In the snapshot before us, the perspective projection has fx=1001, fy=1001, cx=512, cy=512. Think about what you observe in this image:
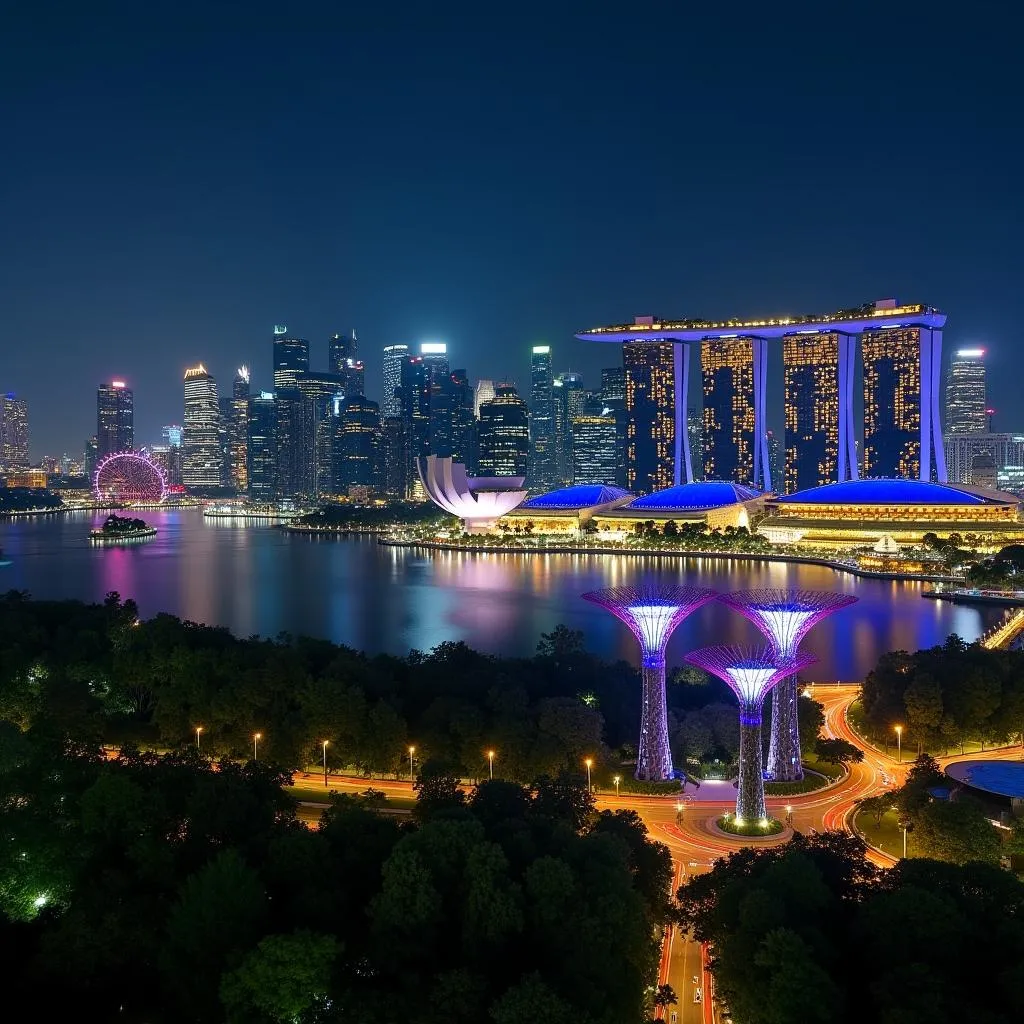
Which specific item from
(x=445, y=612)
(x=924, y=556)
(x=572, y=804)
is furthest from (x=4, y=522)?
(x=572, y=804)

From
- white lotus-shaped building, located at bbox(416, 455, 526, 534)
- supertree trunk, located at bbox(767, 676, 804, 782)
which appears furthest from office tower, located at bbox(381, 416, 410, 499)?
supertree trunk, located at bbox(767, 676, 804, 782)

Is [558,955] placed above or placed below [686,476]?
below

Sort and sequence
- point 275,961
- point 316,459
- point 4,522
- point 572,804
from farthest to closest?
point 316,459
point 4,522
point 572,804
point 275,961

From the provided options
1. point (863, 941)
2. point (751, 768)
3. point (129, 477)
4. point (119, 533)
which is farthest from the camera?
point (129, 477)

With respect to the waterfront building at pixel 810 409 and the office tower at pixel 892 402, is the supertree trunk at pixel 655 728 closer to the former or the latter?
the office tower at pixel 892 402

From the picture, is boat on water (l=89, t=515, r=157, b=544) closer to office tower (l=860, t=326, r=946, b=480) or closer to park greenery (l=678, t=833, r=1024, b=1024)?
office tower (l=860, t=326, r=946, b=480)

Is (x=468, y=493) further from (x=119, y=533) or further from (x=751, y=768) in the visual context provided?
(x=751, y=768)

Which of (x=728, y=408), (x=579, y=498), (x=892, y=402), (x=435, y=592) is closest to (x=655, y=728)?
(x=435, y=592)

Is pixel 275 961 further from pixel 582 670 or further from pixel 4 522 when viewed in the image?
pixel 4 522
